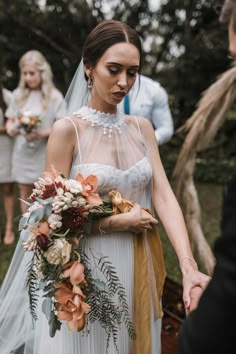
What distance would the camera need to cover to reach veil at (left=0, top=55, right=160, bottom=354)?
7.77 ft

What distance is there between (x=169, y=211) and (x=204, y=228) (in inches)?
207

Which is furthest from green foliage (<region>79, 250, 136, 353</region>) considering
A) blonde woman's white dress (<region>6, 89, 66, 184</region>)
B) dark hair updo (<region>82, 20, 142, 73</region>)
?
blonde woman's white dress (<region>6, 89, 66, 184</region>)

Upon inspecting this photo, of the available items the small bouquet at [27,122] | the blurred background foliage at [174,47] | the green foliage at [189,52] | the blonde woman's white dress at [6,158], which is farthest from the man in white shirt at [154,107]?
the green foliage at [189,52]

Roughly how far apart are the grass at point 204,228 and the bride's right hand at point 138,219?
2927 mm

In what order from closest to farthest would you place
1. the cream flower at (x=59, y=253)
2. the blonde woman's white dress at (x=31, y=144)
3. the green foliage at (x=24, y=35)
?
the cream flower at (x=59, y=253)
the blonde woman's white dress at (x=31, y=144)
the green foliage at (x=24, y=35)

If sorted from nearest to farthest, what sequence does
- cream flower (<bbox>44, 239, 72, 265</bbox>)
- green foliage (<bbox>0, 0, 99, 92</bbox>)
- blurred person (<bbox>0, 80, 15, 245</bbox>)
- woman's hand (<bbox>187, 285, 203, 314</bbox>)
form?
1. woman's hand (<bbox>187, 285, 203, 314</bbox>)
2. cream flower (<bbox>44, 239, 72, 265</bbox>)
3. blurred person (<bbox>0, 80, 15, 245</bbox>)
4. green foliage (<bbox>0, 0, 99, 92</bbox>)

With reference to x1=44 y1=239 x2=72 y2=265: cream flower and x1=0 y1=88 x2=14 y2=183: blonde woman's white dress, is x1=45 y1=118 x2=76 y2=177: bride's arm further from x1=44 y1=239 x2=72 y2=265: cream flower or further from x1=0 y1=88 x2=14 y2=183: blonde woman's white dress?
x1=0 y1=88 x2=14 y2=183: blonde woman's white dress

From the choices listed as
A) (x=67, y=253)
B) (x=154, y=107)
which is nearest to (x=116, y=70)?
(x=67, y=253)

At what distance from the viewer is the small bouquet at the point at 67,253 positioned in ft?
6.61

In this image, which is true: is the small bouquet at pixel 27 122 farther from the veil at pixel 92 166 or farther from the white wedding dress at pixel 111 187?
the white wedding dress at pixel 111 187

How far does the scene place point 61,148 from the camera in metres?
2.33

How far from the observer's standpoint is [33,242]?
2.07 meters

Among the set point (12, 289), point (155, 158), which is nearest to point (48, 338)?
point (12, 289)

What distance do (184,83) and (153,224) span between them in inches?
498
